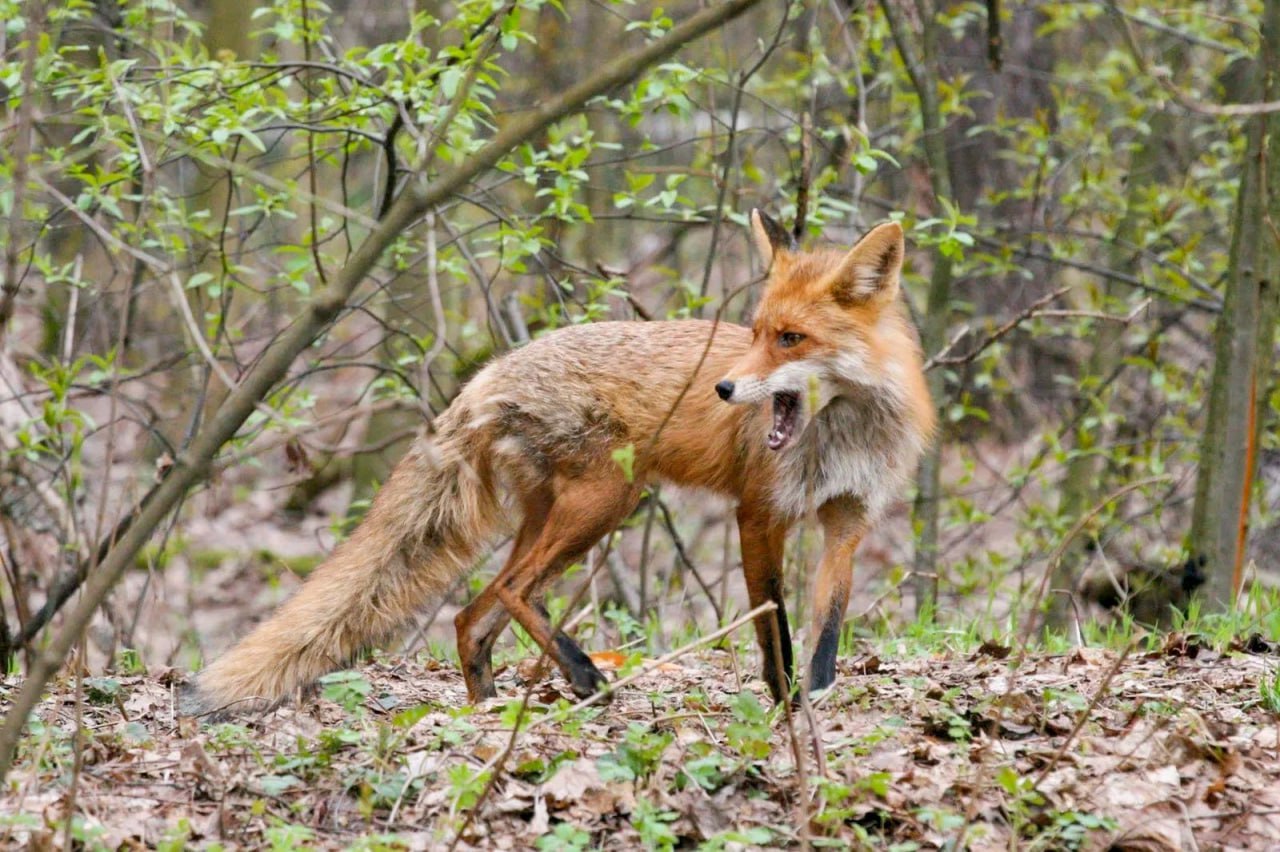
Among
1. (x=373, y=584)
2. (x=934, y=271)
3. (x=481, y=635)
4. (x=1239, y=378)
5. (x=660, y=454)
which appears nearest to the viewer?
(x=373, y=584)

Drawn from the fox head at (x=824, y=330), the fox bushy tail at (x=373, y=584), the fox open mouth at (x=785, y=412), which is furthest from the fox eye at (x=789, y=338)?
the fox bushy tail at (x=373, y=584)

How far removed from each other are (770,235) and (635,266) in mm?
4847

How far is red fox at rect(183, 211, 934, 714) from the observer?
5277 millimetres

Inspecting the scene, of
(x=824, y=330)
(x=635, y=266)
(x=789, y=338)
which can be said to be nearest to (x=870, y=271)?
(x=824, y=330)

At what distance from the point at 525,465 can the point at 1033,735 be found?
2420mm

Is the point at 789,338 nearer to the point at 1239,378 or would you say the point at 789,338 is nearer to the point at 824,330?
the point at 824,330

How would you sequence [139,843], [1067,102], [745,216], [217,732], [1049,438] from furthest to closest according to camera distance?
[1067,102] → [1049,438] → [745,216] → [217,732] → [139,843]

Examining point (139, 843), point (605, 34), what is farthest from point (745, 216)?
point (605, 34)

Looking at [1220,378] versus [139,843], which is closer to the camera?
[139,843]

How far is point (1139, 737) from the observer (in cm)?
435

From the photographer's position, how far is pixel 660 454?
573 cm

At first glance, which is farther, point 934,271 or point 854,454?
point 934,271

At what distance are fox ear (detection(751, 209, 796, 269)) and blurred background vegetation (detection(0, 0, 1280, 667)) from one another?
0.43m

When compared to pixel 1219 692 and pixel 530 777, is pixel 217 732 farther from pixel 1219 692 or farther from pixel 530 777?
pixel 1219 692
